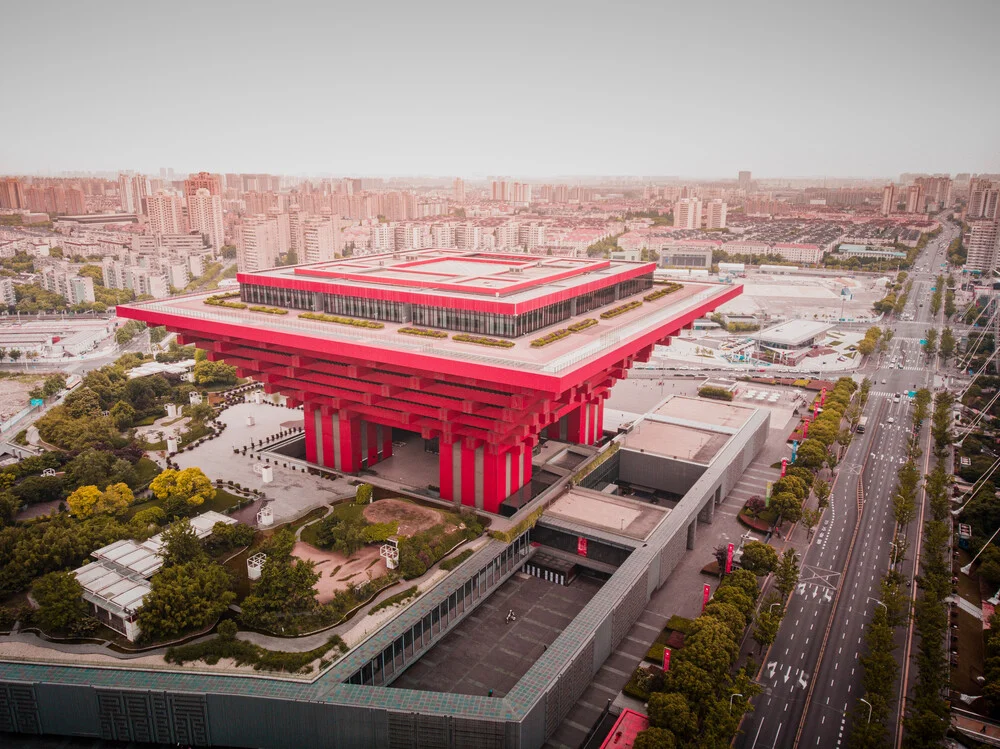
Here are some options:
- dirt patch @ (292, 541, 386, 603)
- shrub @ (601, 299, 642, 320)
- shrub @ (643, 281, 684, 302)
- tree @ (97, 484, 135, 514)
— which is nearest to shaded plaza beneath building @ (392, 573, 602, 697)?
dirt patch @ (292, 541, 386, 603)

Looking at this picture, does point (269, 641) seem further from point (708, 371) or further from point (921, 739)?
point (708, 371)

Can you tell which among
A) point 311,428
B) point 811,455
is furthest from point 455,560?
point 811,455

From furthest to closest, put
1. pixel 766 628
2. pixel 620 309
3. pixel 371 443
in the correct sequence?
pixel 620 309 < pixel 371 443 < pixel 766 628

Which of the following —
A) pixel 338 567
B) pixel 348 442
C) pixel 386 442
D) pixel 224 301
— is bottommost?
pixel 338 567

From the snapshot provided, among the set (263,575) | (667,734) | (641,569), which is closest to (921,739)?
(667,734)

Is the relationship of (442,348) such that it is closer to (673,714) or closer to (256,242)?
(673,714)

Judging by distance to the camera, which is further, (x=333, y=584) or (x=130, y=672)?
(x=333, y=584)
